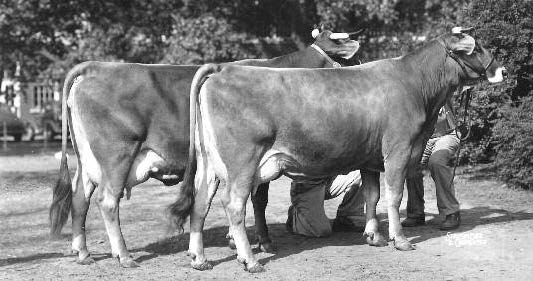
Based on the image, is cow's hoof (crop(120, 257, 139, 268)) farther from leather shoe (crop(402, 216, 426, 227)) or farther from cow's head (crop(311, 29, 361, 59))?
leather shoe (crop(402, 216, 426, 227))

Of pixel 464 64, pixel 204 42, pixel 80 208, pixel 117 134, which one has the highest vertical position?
pixel 464 64

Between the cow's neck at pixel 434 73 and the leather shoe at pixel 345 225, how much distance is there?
1.61 meters

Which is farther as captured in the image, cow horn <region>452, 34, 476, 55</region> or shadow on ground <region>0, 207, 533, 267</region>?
cow horn <region>452, 34, 476, 55</region>

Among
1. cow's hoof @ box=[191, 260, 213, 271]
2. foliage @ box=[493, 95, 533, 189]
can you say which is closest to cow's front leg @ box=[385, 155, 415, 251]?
cow's hoof @ box=[191, 260, 213, 271]

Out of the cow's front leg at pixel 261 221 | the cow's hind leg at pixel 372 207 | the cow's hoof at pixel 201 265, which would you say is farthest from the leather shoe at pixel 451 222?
the cow's hoof at pixel 201 265

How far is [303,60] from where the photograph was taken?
941 cm

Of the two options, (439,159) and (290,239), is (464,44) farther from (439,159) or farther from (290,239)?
(290,239)

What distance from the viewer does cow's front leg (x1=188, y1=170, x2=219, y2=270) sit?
7883mm

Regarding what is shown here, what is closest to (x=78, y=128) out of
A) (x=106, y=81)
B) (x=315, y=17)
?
(x=106, y=81)

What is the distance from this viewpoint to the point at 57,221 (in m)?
8.48

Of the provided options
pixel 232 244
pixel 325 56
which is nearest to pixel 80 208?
pixel 232 244

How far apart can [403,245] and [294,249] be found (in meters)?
1.12

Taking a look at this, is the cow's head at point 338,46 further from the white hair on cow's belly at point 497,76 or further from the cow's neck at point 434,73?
the white hair on cow's belly at point 497,76

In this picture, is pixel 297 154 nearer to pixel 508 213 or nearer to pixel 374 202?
pixel 374 202
